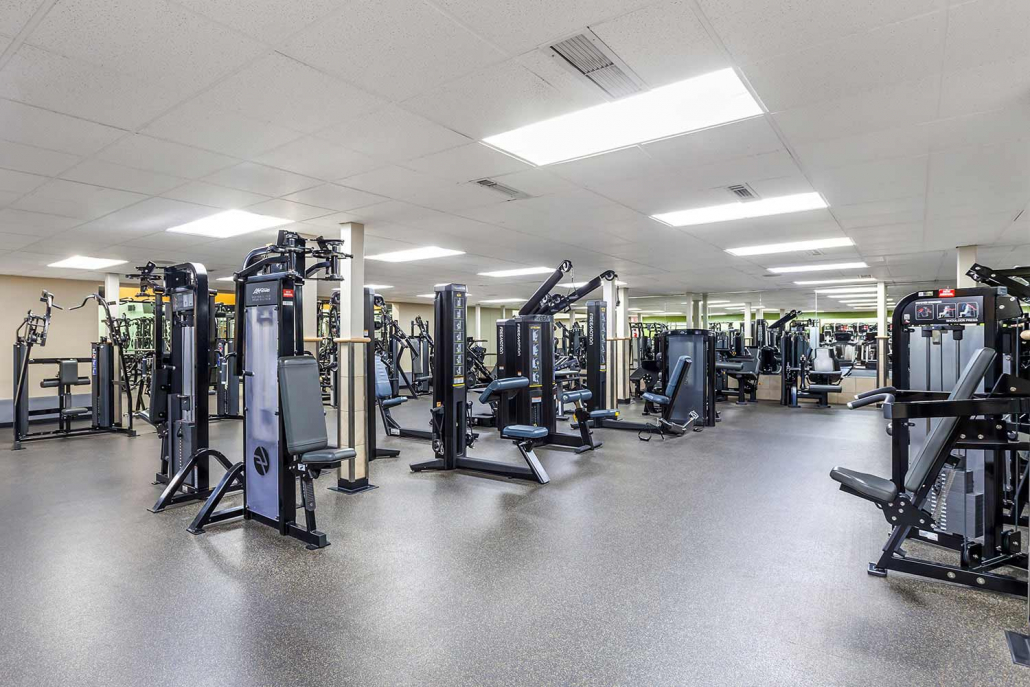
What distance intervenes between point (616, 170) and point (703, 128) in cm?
83

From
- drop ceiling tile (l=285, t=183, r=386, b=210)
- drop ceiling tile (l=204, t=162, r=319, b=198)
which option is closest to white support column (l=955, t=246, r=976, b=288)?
drop ceiling tile (l=285, t=183, r=386, b=210)

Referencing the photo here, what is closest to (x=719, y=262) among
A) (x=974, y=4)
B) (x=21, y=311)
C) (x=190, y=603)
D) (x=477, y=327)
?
(x=974, y=4)

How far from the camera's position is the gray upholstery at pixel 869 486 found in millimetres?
2859

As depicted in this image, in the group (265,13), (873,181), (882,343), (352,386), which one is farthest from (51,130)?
(882,343)

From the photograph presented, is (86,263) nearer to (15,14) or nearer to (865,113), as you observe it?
(15,14)

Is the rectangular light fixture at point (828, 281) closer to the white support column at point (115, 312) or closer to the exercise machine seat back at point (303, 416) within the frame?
the exercise machine seat back at point (303, 416)

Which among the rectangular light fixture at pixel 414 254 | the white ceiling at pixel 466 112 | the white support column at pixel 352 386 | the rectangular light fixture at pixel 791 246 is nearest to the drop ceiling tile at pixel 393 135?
the white ceiling at pixel 466 112

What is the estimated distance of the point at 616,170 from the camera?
12.6 feet

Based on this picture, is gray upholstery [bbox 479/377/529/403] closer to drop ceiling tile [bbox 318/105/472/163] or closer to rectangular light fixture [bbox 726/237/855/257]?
drop ceiling tile [bbox 318/105/472/163]

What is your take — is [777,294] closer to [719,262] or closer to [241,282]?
[719,262]

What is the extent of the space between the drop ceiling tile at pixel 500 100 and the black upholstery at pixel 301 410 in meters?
1.87

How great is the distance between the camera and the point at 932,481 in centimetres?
285

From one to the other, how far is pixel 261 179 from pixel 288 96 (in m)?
1.52

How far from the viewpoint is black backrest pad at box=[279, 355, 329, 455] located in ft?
11.9
